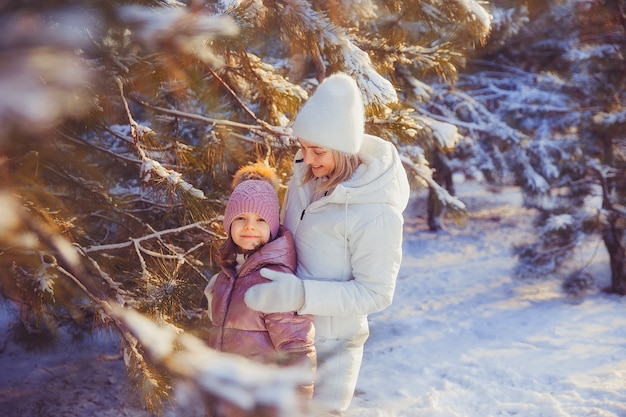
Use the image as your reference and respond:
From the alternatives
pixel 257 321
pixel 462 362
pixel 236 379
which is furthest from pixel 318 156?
pixel 462 362

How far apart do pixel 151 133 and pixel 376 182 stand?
1158 mm

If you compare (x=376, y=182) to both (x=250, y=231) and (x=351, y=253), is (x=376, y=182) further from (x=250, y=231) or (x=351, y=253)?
(x=250, y=231)

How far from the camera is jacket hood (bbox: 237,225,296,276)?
211 centimetres

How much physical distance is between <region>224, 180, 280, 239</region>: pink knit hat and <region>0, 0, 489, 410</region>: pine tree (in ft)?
0.68

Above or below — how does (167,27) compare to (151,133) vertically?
above

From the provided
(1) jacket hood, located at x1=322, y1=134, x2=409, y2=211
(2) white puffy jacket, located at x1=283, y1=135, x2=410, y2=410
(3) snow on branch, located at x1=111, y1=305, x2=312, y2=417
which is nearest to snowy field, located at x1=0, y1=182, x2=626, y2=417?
(2) white puffy jacket, located at x1=283, y1=135, x2=410, y2=410

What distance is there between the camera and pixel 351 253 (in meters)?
2.15

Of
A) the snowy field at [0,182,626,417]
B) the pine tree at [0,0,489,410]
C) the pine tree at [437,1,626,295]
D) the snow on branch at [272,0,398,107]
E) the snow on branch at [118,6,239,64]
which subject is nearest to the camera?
the pine tree at [0,0,489,410]

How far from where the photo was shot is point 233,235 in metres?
2.22

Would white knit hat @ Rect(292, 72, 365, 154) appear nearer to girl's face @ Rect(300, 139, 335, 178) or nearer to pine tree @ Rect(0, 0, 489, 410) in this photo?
girl's face @ Rect(300, 139, 335, 178)

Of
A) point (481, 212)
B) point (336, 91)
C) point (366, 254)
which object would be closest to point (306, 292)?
point (366, 254)

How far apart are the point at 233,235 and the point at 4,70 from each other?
1324 millimetres

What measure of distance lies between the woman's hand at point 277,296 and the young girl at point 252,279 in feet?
0.19

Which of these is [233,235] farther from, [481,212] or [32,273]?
[481,212]
